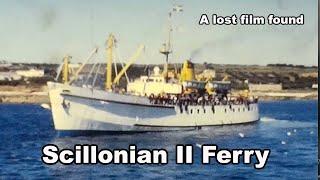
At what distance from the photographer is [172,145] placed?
37.6 ft

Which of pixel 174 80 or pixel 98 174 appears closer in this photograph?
pixel 98 174

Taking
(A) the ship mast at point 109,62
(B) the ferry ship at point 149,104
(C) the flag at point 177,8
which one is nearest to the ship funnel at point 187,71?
(B) the ferry ship at point 149,104

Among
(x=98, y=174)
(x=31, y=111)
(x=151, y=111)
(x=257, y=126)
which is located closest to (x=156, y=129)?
(x=151, y=111)

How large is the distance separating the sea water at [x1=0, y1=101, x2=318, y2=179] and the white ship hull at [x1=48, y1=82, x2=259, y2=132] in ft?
1.22

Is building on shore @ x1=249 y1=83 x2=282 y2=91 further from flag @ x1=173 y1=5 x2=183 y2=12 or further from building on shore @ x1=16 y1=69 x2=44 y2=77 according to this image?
building on shore @ x1=16 y1=69 x2=44 y2=77

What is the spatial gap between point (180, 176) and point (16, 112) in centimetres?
325

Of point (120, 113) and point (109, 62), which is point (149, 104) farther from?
point (109, 62)

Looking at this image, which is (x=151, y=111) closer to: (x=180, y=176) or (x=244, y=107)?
(x=244, y=107)

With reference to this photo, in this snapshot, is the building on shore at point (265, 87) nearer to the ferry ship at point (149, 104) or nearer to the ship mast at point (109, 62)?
the ferry ship at point (149, 104)

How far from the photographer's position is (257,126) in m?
14.3

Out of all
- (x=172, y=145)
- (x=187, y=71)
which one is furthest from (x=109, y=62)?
(x=172, y=145)

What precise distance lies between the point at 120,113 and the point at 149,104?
1.81ft

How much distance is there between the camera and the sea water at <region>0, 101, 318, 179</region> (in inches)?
425

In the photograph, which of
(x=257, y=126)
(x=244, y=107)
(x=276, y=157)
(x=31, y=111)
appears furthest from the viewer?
(x=244, y=107)
